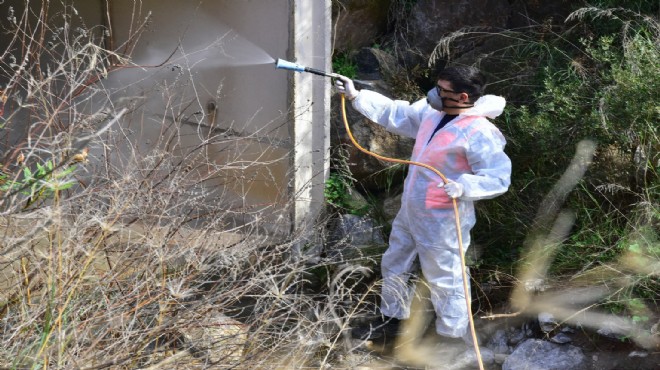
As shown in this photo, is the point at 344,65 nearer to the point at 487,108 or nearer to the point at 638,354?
the point at 487,108

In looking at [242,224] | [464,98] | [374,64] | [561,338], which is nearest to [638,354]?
[561,338]

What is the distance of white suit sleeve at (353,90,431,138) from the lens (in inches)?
181

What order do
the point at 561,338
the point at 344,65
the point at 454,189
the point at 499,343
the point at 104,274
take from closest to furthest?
the point at 104,274, the point at 454,189, the point at 561,338, the point at 499,343, the point at 344,65

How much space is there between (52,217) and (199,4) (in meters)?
3.10

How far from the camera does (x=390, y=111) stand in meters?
4.64

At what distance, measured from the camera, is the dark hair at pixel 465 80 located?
14.0ft

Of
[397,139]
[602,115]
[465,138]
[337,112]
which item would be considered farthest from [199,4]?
[602,115]

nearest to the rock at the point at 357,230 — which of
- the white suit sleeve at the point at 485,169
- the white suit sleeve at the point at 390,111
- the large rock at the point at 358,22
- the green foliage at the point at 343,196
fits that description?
the green foliage at the point at 343,196

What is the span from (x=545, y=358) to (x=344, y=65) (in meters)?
2.59

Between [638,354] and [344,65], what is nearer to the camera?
[638,354]

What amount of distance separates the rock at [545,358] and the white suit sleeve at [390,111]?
1.31m

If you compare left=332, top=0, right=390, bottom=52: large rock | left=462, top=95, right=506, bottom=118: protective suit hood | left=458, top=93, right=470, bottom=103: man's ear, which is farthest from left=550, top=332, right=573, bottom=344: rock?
left=332, top=0, right=390, bottom=52: large rock

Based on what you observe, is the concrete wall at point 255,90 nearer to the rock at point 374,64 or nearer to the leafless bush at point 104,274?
the rock at point 374,64

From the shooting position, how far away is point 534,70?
555 cm
